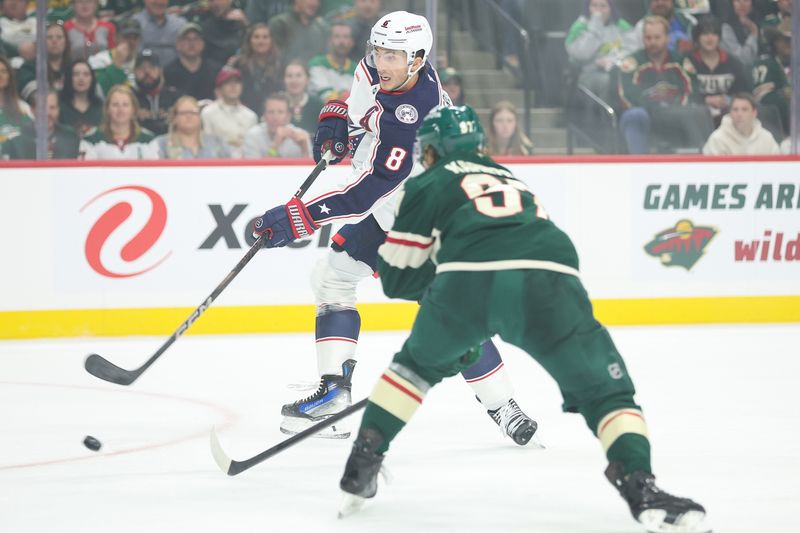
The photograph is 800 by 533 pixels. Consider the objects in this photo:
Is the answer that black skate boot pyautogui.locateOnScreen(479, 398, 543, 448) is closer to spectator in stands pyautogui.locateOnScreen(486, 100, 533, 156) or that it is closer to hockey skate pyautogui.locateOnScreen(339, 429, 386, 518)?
hockey skate pyautogui.locateOnScreen(339, 429, 386, 518)

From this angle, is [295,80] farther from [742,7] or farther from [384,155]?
[384,155]

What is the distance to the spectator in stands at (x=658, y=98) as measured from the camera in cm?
714

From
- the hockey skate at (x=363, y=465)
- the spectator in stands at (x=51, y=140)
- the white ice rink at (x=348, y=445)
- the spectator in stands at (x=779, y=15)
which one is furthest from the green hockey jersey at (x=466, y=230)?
the spectator in stands at (x=779, y=15)

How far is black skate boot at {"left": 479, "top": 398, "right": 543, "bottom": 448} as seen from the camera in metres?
3.87

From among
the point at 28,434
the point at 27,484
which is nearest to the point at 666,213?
the point at 28,434

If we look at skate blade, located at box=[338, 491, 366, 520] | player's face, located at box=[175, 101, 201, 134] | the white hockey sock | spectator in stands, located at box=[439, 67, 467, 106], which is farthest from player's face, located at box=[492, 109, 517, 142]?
skate blade, located at box=[338, 491, 366, 520]

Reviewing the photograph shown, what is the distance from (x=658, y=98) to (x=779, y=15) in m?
0.80

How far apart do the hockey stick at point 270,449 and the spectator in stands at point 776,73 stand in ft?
15.3

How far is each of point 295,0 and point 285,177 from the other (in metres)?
0.99

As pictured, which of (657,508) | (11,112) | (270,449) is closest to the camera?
(657,508)

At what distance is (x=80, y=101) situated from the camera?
6660 millimetres

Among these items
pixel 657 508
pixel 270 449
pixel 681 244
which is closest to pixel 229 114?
pixel 681 244

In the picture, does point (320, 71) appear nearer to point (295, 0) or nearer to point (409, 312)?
point (295, 0)

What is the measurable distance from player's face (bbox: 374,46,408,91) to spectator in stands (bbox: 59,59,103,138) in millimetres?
3073
